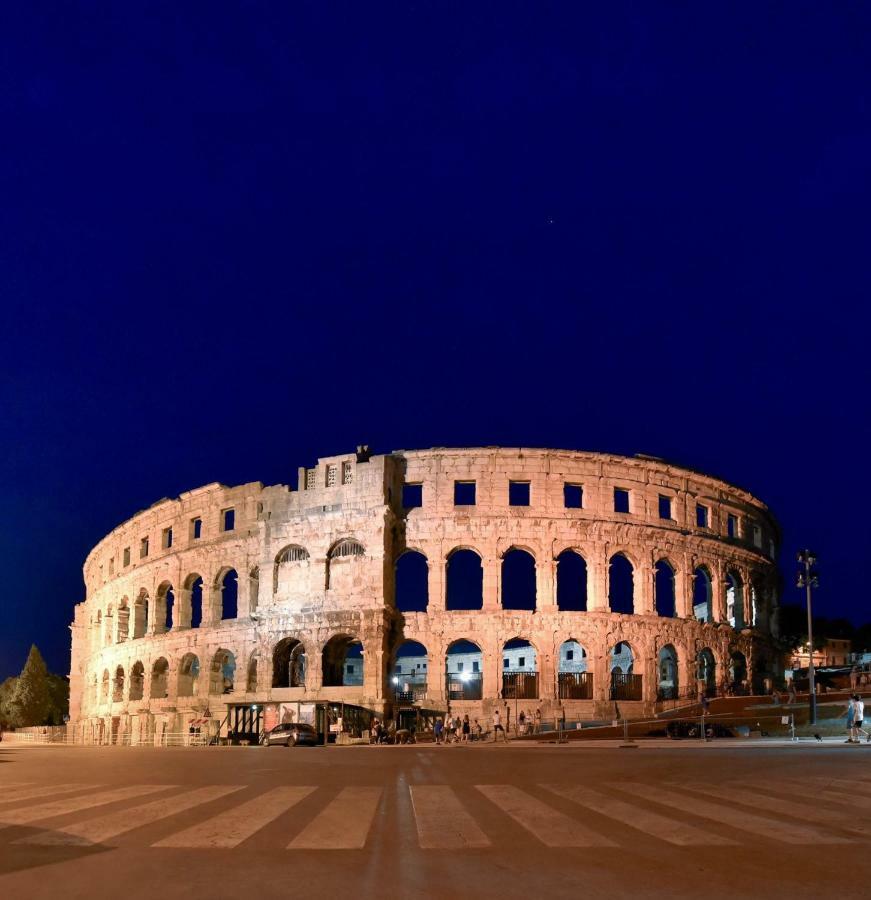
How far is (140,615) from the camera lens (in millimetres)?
67438

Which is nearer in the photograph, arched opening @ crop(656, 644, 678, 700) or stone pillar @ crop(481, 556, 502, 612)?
stone pillar @ crop(481, 556, 502, 612)

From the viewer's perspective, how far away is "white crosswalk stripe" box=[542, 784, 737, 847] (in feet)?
31.2

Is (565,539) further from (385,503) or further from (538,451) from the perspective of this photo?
(385,503)

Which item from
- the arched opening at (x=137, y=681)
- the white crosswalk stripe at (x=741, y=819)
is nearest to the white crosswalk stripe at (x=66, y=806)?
the white crosswalk stripe at (x=741, y=819)

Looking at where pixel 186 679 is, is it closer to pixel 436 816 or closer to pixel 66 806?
pixel 66 806

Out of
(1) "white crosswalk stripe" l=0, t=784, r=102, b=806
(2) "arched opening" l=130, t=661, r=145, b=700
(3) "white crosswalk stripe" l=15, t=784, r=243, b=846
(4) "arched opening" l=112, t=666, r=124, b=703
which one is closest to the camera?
(3) "white crosswalk stripe" l=15, t=784, r=243, b=846

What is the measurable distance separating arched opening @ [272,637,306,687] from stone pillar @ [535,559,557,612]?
13078 mm

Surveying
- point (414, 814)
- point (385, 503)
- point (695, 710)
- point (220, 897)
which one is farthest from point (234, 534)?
point (220, 897)

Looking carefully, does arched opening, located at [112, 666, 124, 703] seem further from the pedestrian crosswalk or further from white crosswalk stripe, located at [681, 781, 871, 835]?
white crosswalk stripe, located at [681, 781, 871, 835]

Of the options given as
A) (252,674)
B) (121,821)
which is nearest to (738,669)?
(252,674)

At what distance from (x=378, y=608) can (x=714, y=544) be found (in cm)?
2085

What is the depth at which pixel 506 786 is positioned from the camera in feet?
52.9

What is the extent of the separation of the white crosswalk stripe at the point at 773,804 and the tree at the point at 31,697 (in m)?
101

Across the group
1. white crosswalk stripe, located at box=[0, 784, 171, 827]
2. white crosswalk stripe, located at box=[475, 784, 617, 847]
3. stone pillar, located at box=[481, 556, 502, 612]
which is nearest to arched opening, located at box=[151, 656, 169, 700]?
stone pillar, located at box=[481, 556, 502, 612]
